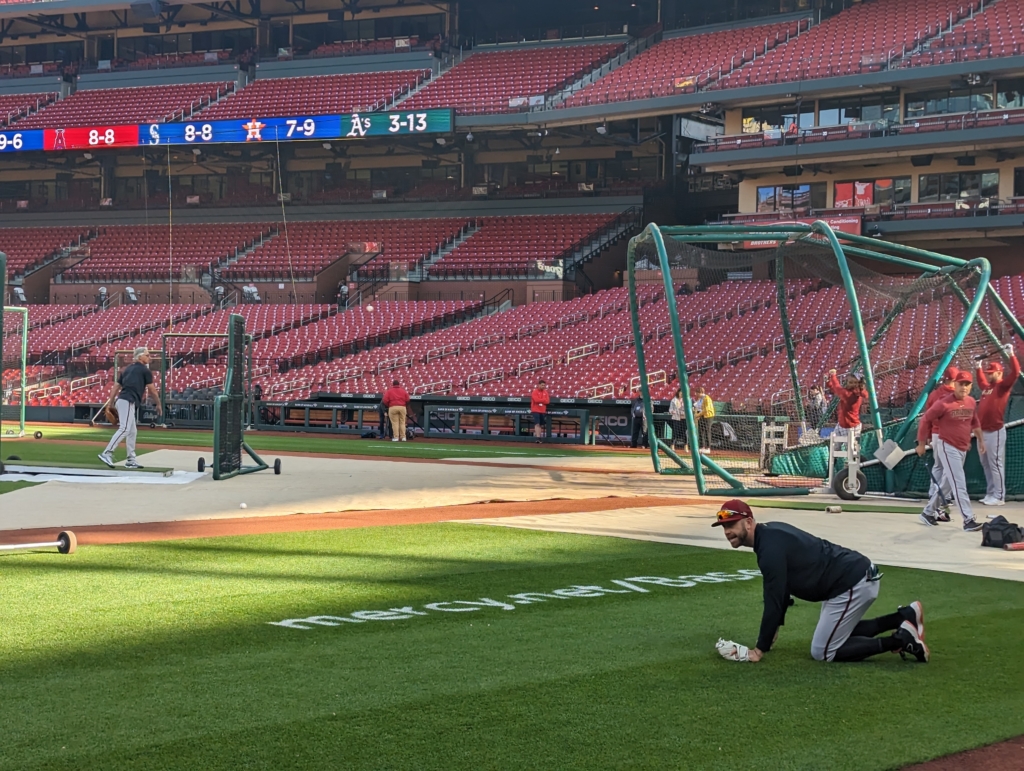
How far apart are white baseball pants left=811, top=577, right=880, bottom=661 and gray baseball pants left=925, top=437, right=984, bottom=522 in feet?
21.7

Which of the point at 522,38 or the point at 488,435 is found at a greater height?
the point at 522,38

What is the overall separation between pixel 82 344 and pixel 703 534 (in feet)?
119

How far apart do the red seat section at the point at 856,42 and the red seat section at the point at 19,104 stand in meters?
33.7

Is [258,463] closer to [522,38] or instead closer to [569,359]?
[569,359]

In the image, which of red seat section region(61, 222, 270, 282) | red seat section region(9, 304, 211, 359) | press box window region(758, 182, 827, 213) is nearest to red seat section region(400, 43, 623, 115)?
red seat section region(61, 222, 270, 282)

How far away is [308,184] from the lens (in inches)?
2157

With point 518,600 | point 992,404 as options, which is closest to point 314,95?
point 992,404

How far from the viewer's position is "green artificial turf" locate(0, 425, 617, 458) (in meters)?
27.2

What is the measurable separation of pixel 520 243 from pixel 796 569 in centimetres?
4036

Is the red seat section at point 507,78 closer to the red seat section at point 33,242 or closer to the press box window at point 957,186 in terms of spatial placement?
the press box window at point 957,186

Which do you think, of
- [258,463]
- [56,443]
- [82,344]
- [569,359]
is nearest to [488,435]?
[569,359]

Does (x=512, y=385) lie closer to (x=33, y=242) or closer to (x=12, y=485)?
(x=12, y=485)

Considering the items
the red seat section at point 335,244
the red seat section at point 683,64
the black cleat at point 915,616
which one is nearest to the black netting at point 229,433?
the black cleat at point 915,616

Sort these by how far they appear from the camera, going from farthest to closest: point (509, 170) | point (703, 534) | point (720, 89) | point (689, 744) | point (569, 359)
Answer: point (509, 170) → point (720, 89) → point (569, 359) → point (703, 534) → point (689, 744)
